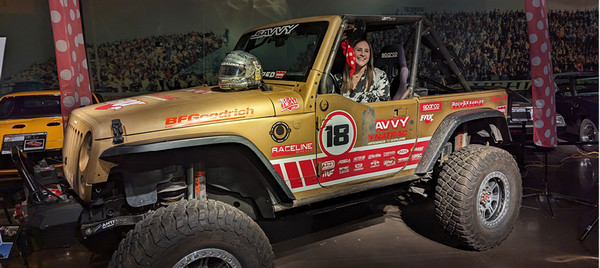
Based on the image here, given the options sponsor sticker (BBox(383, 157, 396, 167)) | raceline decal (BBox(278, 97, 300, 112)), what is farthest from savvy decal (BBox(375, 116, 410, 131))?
raceline decal (BBox(278, 97, 300, 112))

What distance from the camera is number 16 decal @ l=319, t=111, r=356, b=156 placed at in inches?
116

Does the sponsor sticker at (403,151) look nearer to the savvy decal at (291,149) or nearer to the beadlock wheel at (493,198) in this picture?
the beadlock wheel at (493,198)

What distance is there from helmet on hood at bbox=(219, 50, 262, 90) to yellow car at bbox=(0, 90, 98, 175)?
305 centimetres

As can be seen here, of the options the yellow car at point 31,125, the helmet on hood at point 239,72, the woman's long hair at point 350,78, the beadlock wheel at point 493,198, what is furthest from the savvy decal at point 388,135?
the yellow car at point 31,125

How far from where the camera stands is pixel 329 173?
304cm

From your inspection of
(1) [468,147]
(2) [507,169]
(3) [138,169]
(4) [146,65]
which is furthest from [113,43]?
(2) [507,169]

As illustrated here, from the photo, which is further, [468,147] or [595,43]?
[595,43]

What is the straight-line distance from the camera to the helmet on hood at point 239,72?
302 centimetres

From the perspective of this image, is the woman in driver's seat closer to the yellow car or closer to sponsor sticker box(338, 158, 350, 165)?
sponsor sticker box(338, 158, 350, 165)

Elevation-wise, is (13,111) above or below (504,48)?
below

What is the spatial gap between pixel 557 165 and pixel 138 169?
5.90 metres

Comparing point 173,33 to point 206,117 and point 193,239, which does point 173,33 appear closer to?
point 206,117

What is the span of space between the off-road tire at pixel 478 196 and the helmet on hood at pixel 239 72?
176 centimetres

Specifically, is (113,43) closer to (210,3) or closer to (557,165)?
(210,3)
